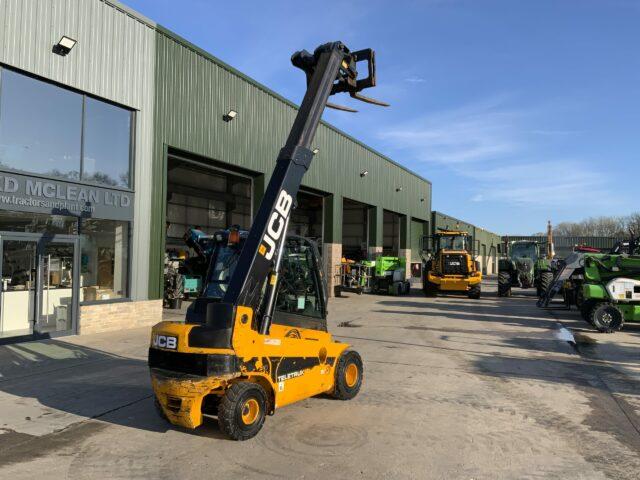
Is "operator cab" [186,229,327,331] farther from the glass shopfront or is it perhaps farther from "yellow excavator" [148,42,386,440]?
the glass shopfront

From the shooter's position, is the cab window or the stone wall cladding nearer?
the cab window

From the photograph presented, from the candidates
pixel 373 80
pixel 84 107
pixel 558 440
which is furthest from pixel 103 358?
pixel 558 440

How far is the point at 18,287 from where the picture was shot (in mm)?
10070

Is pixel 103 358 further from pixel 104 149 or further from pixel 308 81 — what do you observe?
pixel 308 81

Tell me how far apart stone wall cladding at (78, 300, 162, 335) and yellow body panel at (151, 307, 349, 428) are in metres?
6.84

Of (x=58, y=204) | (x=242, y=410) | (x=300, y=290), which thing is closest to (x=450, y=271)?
(x=58, y=204)

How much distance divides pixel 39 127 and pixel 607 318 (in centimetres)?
1403

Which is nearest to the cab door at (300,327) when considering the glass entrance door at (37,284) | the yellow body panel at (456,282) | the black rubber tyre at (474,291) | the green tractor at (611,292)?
the glass entrance door at (37,284)

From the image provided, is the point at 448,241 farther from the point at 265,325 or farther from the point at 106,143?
the point at 265,325

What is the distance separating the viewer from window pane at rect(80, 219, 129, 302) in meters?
11.4

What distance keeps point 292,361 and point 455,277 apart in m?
19.4

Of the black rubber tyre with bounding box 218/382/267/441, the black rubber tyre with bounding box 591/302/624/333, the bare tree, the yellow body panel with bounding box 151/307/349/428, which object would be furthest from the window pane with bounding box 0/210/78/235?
the bare tree

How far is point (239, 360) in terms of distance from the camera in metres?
4.79

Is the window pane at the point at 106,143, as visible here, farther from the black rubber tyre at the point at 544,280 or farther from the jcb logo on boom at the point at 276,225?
the black rubber tyre at the point at 544,280
